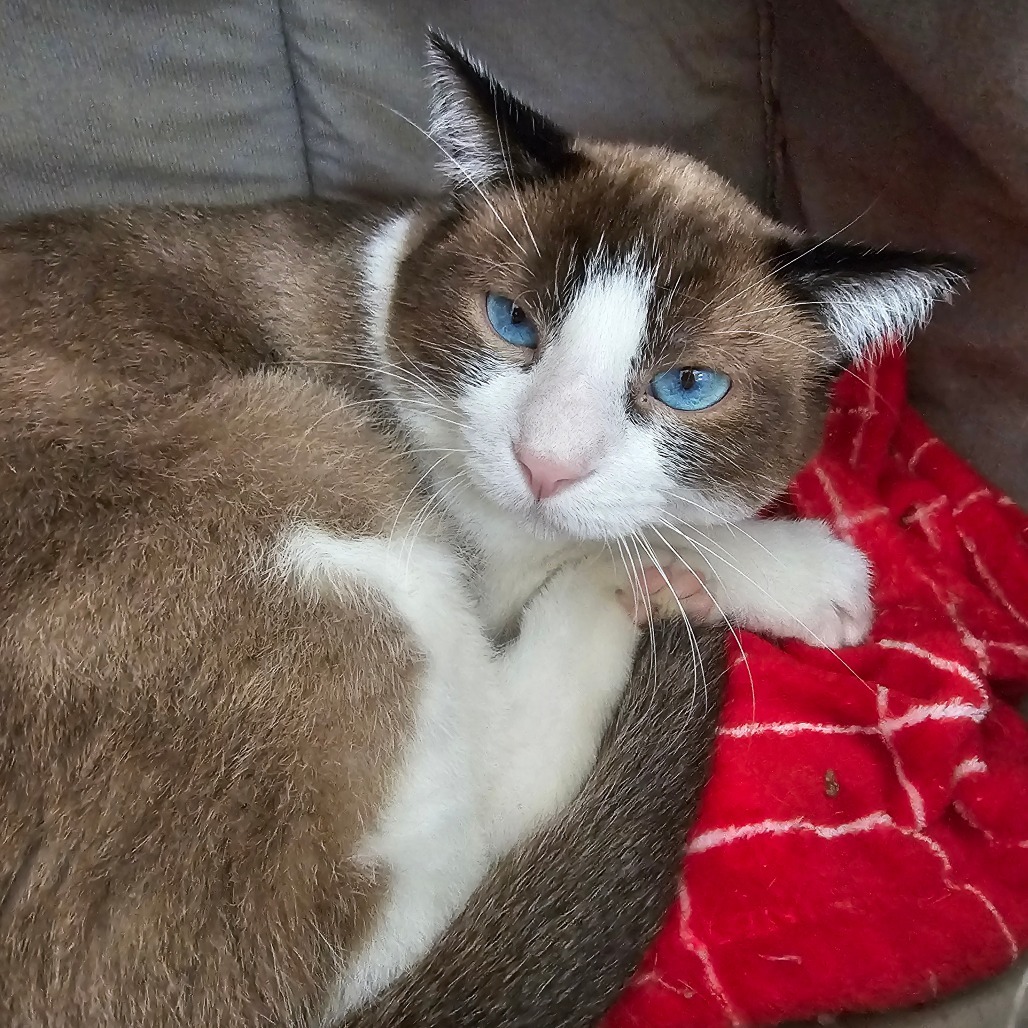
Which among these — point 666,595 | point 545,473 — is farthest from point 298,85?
point 666,595

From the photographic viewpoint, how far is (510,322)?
1.31m

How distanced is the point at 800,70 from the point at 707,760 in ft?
4.42

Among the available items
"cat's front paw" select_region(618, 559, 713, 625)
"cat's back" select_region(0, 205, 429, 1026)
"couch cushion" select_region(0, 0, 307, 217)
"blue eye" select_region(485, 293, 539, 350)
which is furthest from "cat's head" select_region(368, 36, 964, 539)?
"couch cushion" select_region(0, 0, 307, 217)

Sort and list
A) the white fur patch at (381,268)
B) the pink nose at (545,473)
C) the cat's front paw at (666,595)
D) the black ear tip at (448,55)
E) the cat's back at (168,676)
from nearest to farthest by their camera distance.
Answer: the cat's back at (168,676), the pink nose at (545,473), the black ear tip at (448,55), the cat's front paw at (666,595), the white fur patch at (381,268)

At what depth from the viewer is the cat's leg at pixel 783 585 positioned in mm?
1439

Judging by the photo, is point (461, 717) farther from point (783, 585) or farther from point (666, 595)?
point (783, 585)

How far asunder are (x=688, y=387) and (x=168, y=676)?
0.77 metres

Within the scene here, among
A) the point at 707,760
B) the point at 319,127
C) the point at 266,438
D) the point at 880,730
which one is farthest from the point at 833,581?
the point at 319,127

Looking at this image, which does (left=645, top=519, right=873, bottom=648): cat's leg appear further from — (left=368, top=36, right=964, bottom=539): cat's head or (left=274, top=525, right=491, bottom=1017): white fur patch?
(left=274, top=525, right=491, bottom=1017): white fur patch

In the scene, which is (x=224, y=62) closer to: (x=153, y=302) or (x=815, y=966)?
(x=153, y=302)

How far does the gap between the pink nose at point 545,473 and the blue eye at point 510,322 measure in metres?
0.19

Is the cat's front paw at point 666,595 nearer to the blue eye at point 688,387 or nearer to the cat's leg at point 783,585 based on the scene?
the cat's leg at point 783,585

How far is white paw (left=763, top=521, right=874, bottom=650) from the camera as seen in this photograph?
56.9 inches

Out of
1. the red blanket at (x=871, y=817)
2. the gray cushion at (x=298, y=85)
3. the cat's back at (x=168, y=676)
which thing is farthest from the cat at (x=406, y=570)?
the gray cushion at (x=298, y=85)
